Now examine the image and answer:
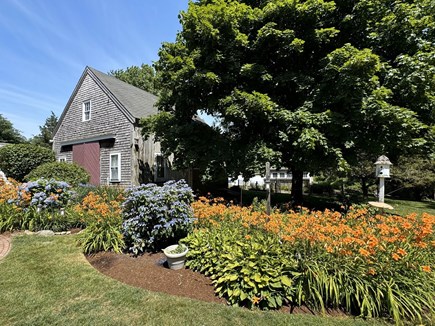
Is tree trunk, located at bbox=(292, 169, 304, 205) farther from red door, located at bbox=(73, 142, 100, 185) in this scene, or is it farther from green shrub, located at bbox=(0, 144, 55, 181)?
green shrub, located at bbox=(0, 144, 55, 181)

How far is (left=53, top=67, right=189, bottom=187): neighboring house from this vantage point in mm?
11539

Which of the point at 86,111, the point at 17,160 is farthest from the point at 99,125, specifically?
the point at 17,160

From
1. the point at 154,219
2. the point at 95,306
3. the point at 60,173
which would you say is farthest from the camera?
the point at 60,173

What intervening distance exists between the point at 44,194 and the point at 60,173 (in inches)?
189

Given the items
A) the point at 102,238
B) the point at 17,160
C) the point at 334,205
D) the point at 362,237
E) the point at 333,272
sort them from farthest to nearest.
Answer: the point at 17,160
the point at 334,205
the point at 102,238
the point at 362,237
the point at 333,272

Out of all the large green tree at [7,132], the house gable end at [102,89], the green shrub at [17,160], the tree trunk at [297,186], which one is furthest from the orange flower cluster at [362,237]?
the large green tree at [7,132]

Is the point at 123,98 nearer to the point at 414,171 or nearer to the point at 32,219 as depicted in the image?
the point at 32,219

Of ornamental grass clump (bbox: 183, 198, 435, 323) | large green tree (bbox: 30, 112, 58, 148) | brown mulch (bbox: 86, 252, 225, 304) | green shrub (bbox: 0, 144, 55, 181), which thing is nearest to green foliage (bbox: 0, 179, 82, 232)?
brown mulch (bbox: 86, 252, 225, 304)

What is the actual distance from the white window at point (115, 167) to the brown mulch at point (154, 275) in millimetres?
7790

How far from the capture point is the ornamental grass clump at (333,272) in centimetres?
295

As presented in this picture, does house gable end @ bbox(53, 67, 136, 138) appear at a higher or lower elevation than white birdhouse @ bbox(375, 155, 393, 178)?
higher

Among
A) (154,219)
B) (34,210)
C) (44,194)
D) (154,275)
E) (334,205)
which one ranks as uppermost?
(44,194)

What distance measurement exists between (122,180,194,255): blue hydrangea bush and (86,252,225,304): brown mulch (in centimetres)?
30

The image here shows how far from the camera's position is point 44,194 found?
6.45 metres
